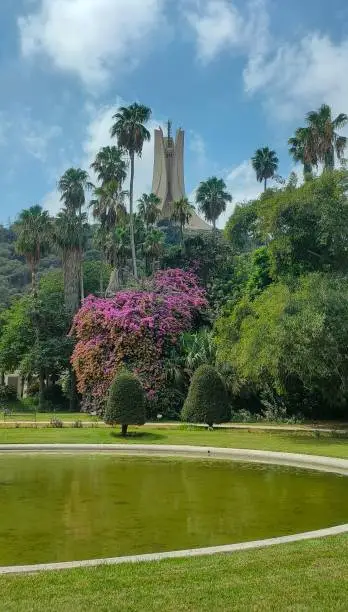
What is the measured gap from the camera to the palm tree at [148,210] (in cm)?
4625

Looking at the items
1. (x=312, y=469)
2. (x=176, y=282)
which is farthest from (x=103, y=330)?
(x=312, y=469)

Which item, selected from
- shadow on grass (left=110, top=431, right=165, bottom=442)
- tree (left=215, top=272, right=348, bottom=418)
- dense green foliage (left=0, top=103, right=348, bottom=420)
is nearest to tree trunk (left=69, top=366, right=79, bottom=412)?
dense green foliage (left=0, top=103, right=348, bottom=420)

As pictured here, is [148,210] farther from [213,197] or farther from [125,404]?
[125,404]

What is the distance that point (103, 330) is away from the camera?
1315 inches

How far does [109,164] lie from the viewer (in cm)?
4434

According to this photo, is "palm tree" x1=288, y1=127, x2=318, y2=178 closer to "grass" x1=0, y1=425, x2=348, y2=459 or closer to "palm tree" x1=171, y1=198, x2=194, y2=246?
"palm tree" x1=171, y1=198, x2=194, y2=246

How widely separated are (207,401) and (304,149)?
19152 mm

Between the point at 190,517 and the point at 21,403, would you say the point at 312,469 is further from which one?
the point at 21,403

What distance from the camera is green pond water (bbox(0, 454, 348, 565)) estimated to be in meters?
8.82

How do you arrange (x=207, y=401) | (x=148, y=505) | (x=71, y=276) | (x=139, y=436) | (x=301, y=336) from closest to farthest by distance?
(x=148, y=505), (x=301, y=336), (x=139, y=436), (x=207, y=401), (x=71, y=276)

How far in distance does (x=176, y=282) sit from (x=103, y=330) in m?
5.90

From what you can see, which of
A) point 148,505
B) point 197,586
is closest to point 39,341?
point 148,505

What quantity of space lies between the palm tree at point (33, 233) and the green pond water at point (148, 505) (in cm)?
2592

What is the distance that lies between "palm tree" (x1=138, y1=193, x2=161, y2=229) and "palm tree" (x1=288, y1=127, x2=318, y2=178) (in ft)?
36.9
